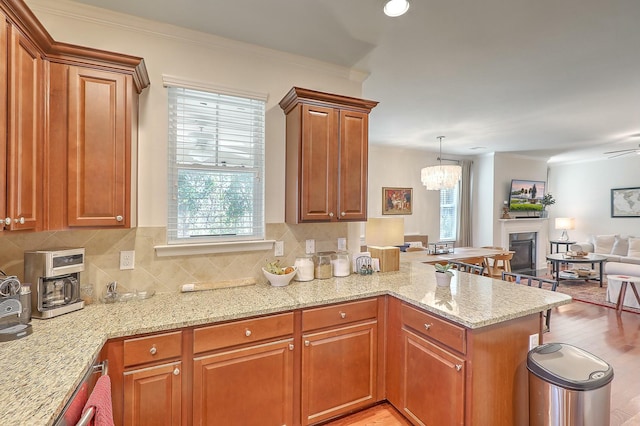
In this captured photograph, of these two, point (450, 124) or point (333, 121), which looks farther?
point (450, 124)

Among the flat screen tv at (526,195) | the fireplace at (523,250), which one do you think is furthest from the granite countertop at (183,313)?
the fireplace at (523,250)

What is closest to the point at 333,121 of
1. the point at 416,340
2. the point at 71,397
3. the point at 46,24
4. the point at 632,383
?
the point at 416,340

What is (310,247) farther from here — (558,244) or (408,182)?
(558,244)

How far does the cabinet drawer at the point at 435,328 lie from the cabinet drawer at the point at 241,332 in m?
0.81

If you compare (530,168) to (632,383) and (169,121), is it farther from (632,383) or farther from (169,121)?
(169,121)

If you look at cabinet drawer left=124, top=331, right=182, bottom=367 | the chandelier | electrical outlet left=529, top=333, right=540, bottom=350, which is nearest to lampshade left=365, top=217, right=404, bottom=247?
the chandelier

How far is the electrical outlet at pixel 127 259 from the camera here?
211 cm

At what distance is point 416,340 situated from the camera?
2041mm

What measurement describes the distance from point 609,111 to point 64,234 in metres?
5.97

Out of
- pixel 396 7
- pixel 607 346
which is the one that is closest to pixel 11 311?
pixel 396 7

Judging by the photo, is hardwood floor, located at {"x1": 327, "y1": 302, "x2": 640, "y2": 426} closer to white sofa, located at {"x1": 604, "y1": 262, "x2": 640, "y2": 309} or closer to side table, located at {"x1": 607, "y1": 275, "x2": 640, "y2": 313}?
side table, located at {"x1": 607, "y1": 275, "x2": 640, "y2": 313}

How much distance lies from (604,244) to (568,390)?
7.10m

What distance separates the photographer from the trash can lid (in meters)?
1.67

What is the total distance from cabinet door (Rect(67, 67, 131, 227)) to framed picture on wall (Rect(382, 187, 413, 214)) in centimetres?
534
